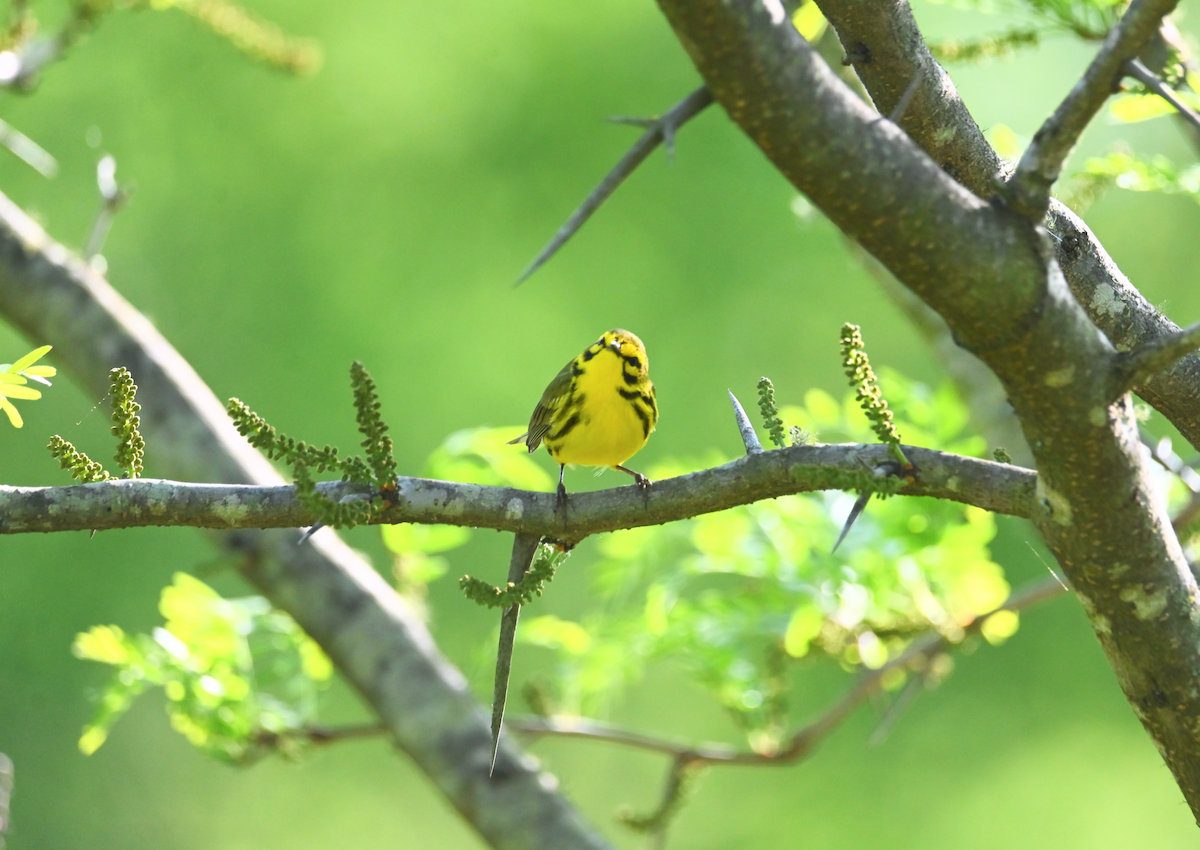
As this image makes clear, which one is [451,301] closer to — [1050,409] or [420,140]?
[420,140]

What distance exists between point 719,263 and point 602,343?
11.3m

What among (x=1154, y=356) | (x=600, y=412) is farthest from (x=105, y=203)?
(x=1154, y=356)

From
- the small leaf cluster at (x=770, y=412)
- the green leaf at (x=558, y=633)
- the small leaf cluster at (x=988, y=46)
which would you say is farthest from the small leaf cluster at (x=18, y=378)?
the green leaf at (x=558, y=633)

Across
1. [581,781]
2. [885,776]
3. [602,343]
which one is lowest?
[581,781]

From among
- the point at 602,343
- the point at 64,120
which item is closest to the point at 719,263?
the point at 64,120

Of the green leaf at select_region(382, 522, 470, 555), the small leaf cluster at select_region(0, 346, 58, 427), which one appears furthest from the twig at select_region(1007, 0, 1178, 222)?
the green leaf at select_region(382, 522, 470, 555)

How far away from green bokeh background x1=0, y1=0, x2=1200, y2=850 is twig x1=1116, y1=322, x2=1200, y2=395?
426 inches

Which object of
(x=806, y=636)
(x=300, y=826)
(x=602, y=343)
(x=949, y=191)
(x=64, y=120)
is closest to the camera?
(x=949, y=191)

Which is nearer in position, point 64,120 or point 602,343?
point 602,343

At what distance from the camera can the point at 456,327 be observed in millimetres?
14352

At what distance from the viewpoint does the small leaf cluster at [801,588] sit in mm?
3377

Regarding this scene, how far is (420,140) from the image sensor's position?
14469 mm

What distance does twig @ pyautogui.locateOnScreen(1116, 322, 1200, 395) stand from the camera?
1.31 m

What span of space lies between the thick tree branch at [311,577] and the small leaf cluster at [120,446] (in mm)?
1811
